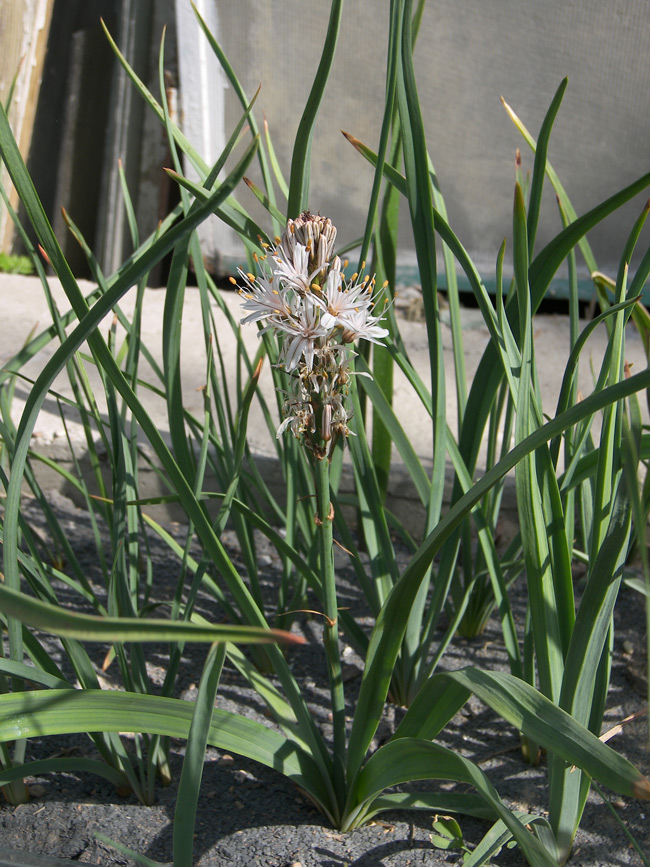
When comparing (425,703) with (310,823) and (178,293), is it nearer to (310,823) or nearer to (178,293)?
(310,823)

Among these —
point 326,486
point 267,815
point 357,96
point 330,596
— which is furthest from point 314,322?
point 357,96

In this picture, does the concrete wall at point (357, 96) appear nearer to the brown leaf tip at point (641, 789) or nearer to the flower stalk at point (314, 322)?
the flower stalk at point (314, 322)

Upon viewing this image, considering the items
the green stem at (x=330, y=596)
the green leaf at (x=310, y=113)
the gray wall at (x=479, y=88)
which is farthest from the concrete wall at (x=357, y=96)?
the green stem at (x=330, y=596)

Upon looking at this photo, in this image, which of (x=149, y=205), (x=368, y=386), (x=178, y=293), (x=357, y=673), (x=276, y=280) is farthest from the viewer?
(x=149, y=205)

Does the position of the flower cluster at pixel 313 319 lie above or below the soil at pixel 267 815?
above

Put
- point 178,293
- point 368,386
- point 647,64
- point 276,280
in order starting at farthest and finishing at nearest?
point 647,64 → point 368,386 → point 178,293 → point 276,280

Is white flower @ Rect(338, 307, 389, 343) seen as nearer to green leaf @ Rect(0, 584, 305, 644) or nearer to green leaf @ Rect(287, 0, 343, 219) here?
green leaf @ Rect(287, 0, 343, 219)

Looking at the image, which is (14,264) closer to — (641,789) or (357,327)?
(357,327)

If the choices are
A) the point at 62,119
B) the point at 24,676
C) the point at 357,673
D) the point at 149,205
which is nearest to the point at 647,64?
the point at 149,205
